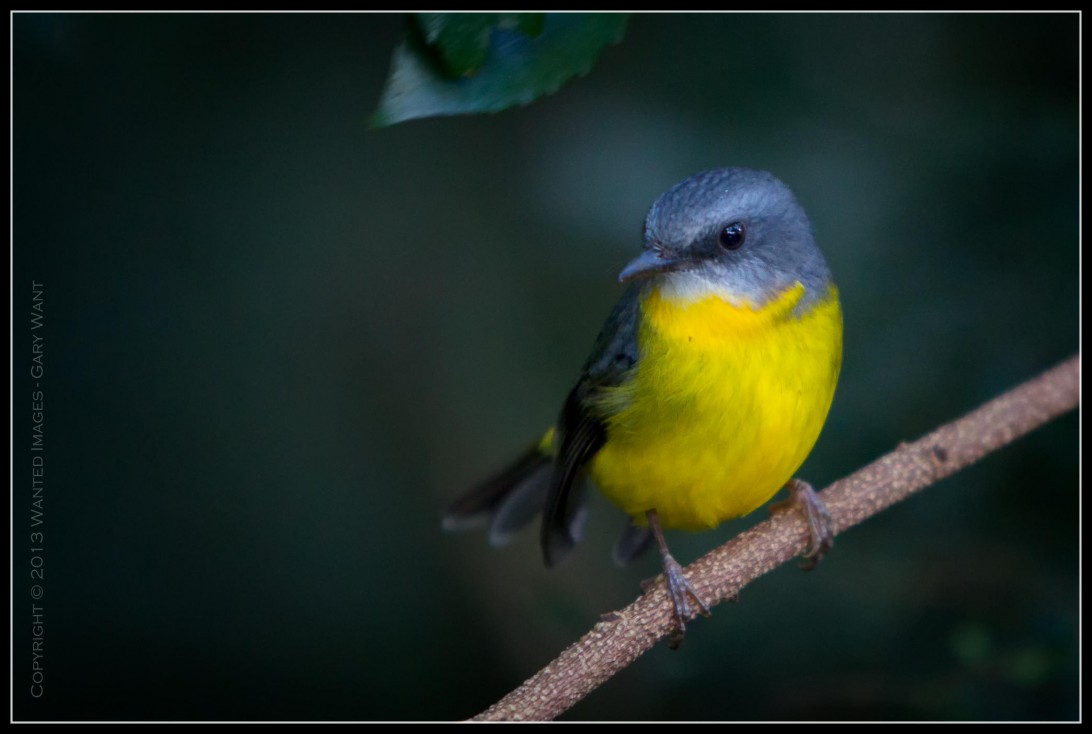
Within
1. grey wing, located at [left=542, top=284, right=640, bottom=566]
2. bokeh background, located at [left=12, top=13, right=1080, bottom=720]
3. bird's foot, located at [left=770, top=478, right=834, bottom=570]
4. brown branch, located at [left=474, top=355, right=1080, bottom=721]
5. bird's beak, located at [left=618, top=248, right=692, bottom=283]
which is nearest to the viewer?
brown branch, located at [left=474, top=355, right=1080, bottom=721]

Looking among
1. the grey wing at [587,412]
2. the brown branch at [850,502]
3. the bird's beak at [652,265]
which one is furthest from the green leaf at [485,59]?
the brown branch at [850,502]

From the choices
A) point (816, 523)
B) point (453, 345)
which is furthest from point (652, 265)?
point (453, 345)

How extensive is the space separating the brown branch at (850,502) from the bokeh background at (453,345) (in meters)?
0.45

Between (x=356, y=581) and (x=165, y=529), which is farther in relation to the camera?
(x=356, y=581)

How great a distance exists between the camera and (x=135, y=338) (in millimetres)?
3893

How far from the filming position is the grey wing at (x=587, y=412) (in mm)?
2859

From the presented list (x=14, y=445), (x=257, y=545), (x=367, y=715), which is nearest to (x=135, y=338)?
(x=14, y=445)

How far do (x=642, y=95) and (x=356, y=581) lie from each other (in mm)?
2177

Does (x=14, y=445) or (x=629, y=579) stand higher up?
(x=14, y=445)

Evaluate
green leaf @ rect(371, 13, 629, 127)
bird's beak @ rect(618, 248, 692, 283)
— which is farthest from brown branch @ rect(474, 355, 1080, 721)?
green leaf @ rect(371, 13, 629, 127)

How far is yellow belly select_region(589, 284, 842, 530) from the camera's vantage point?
2602 millimetres

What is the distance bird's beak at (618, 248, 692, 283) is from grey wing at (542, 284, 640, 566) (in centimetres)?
28

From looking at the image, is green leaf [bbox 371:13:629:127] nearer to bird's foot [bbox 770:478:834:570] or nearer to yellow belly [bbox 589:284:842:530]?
yellow belly [bbox 589:284:842:530]

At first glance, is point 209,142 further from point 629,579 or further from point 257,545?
point 629,579
